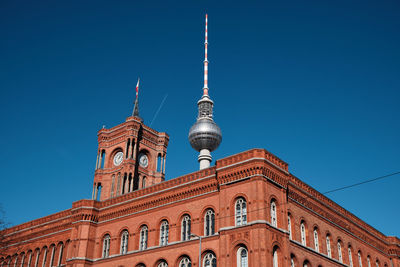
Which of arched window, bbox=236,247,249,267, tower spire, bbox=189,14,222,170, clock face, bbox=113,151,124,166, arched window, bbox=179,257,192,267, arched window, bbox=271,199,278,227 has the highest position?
clock face, bbox=113,151,124,166

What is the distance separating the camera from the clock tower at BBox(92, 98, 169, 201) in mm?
65250

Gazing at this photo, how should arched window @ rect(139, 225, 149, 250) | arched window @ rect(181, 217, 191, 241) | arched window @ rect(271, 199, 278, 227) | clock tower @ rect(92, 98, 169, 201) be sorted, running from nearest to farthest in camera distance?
arched window @ rect(271, 199, 278, 227), arched window @ rect(181, 217, 191, 241), arched window @ rect(139, 225, 149, 250), clock tower @ rect(92, 98, 169, 201)

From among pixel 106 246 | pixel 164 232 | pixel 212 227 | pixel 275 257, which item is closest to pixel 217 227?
pixel 212 227

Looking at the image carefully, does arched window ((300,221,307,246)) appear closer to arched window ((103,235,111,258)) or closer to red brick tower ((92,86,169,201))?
arched window ((103,235,111,258))

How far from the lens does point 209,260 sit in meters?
36.0

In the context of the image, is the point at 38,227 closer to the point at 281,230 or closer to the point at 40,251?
the point at 40,251

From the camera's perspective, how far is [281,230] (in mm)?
34656

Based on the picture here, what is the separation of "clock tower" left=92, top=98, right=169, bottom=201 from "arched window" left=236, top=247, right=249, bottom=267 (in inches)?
1294

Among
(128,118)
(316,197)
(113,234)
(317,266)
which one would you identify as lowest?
(317,266)

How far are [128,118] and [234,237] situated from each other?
3782cm

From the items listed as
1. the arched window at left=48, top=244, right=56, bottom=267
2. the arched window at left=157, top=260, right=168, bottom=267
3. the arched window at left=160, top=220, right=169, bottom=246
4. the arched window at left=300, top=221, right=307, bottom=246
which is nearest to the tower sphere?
the arched window at left=160, top=220, right=169, bottom=246

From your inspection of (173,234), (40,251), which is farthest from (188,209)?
(40,251)

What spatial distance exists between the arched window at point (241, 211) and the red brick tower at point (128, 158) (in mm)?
31365

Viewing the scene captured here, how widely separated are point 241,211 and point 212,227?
3479 mm
